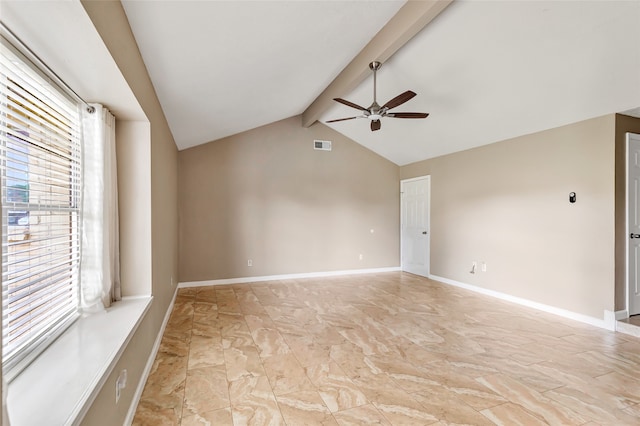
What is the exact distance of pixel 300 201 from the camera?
6.11 m

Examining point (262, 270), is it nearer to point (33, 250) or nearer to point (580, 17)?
point (33, 250)

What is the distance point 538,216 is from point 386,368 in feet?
10.6

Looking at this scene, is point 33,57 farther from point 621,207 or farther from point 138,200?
point 621,207

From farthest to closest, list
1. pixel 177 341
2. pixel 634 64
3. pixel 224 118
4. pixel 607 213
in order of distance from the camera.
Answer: pixel 224 118
pixel 607 213
pixel 177 341
pixel 634 64

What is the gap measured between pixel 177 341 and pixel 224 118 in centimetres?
301

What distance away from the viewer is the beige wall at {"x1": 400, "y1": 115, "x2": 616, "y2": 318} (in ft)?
11.7

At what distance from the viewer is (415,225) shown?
6500 millimetres

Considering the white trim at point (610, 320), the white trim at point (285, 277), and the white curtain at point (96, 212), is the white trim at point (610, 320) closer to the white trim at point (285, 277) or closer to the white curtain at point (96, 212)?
the white trim at point (285, 277)

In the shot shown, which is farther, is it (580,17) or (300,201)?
(300,201)

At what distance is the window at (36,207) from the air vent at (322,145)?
14.9 ft

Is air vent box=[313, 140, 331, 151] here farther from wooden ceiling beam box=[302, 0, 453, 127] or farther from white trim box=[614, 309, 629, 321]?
white trim box=[614, 309, 629, 321]

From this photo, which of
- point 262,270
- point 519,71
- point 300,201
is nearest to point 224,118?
point 300,201

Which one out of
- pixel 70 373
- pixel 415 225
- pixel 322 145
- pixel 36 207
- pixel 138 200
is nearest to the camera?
pixel 70 373

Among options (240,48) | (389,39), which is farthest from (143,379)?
(389,39)
